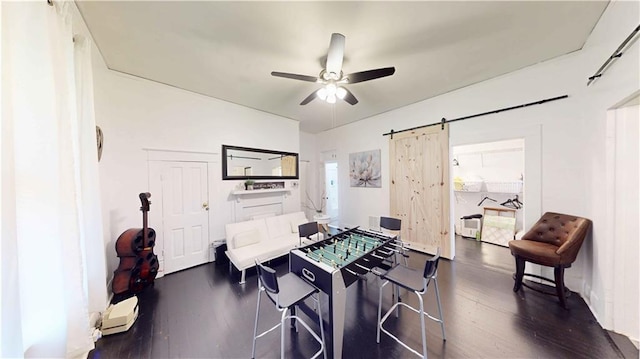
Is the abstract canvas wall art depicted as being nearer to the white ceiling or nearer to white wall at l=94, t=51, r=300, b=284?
the white ceiling

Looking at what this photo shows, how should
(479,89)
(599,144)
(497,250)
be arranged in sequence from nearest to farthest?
(599,144) < (479,89) < (497,250)

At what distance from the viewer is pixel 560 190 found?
251 centimetres

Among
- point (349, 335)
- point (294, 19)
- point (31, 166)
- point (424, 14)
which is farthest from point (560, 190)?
point (31, 166)

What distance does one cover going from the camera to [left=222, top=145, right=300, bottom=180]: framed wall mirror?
12.4 ft

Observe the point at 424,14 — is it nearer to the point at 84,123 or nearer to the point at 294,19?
the point at 294,19

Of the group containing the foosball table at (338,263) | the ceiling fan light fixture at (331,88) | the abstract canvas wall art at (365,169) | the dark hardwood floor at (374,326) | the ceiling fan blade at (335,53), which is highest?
the ceiling fan blade at (335,53)

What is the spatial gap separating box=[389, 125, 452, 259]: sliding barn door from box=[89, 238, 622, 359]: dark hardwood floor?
968 millimetres

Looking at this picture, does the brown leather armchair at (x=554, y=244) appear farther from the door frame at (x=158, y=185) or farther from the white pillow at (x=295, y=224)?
the door frame at (x=158, y=185)

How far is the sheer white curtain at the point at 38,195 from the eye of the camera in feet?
3.00

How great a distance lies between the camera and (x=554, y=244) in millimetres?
2369

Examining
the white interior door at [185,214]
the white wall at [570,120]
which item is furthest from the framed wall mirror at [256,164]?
the white wall at [570,120]

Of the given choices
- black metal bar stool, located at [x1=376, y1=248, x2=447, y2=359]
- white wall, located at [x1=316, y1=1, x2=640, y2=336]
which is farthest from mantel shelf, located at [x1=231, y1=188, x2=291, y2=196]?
white wall, located at [x1=316, y1=1, x2=640, y2=336]

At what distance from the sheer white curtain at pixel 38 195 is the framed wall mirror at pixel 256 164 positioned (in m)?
2.31

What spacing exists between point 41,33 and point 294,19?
169 cm
